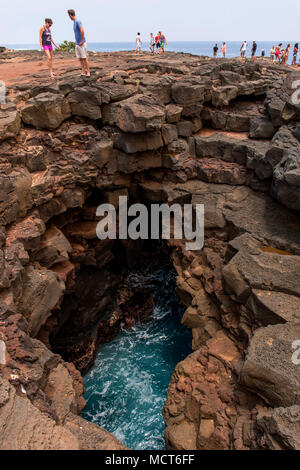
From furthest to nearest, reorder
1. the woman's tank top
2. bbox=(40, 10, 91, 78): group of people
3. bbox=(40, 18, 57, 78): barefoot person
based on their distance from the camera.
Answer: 1. the woman's tank top
2. bbox=(40, 18, 57, 78): barefoot person
3. bbox=(40, 10, 91, 78): group of people

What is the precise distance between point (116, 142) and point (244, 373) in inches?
359

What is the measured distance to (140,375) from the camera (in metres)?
13.1

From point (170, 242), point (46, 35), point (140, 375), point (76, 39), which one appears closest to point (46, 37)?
point (46, 35)

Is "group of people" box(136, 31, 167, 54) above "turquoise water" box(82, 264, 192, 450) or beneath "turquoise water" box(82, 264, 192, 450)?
above

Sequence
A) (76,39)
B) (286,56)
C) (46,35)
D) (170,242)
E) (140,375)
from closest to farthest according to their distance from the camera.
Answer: (76,39) < (46,35) < (140,375) < (170,242) < (286,56)

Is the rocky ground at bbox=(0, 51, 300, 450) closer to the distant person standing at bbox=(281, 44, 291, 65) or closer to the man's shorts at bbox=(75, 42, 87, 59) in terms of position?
the man's shorts at bbox=(75, 42, 87, 59)

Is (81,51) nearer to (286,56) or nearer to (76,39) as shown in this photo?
(76,39)

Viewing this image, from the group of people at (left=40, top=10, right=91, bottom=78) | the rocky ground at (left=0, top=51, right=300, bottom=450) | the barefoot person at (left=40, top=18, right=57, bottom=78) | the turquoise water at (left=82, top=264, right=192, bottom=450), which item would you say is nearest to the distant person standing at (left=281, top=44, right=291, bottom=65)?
the rocky ground at (left=0, top=51, right=300, bottom=450)

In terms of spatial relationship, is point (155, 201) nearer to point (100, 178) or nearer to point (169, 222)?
point (169, 222)

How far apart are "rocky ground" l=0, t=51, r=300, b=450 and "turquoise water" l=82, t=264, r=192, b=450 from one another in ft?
2.49

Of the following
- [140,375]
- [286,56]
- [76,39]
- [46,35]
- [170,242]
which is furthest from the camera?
[286,56]

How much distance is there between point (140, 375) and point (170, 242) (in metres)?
5.39

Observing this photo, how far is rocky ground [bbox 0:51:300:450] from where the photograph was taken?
7.07 m
